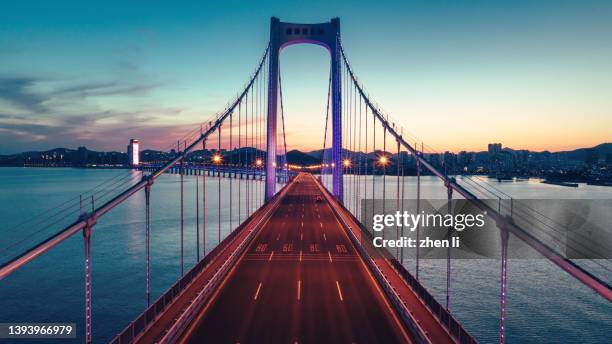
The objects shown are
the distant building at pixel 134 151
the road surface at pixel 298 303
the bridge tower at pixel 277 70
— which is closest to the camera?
the road surface at pixel 298 303

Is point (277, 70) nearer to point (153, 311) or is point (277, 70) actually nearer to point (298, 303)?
point (298, 303)

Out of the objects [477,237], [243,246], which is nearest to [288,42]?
[477,237]

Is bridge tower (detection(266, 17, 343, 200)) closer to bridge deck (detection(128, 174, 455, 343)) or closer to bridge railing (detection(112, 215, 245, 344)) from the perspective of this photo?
bridge deck (detection(128, 174, 455, 343))

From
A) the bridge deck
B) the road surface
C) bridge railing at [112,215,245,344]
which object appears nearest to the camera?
bridge railing at [112,215,245,344]

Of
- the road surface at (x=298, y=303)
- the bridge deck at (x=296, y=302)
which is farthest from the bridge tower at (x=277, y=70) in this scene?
the bridge deck at (x=296, y=302)

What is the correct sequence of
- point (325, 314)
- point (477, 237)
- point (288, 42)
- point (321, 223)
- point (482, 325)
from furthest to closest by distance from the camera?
point (288, 42) < point (477, 237) < point (321, 223) < point (482, 325) < point (325, 314)

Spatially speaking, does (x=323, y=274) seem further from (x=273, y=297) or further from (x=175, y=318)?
(x=175, y=318)

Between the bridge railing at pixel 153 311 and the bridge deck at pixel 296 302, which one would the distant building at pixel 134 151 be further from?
the bridge railing at pixel 153 311

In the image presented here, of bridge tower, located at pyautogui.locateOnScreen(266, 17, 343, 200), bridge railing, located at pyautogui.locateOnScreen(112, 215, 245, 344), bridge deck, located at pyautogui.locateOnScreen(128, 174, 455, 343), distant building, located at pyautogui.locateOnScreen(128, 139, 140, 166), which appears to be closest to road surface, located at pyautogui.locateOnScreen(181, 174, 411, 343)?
bridge deck, located at pyautogui.locateOnScreen(128, 174, 455, 343)

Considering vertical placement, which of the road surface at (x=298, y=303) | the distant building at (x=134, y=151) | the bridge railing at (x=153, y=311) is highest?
the distant building at (x=134, y=151)
